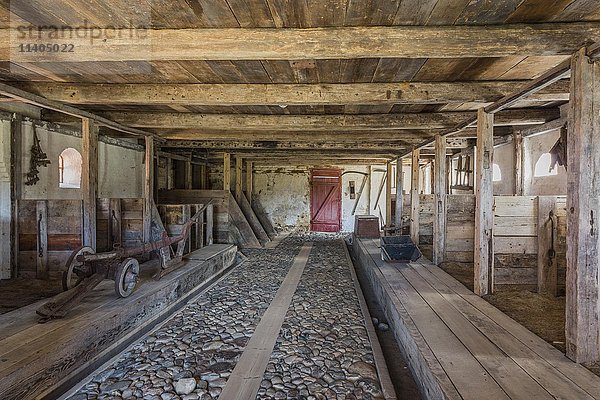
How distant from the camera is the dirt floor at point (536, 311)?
9.02ft

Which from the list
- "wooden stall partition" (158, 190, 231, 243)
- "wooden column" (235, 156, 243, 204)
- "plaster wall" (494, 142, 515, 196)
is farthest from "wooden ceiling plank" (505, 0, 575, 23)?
"wooden column" (235, 156, 243, 204)

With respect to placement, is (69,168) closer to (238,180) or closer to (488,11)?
(238,180)

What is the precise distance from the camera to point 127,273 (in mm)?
3721

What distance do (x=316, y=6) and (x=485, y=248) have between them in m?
2.95

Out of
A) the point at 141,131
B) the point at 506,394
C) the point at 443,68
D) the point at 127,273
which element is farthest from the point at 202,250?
the point at 506,394

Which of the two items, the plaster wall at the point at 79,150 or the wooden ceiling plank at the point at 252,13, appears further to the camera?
the plaster wall at the point at 79,150

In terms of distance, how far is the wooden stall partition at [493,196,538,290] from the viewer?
4.12m

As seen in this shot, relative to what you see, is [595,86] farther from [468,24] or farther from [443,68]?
[443,68]

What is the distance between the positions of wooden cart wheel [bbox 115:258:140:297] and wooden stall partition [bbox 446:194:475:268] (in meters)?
4.26

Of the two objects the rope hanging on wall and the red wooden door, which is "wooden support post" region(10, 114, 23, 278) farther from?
the red wooden door

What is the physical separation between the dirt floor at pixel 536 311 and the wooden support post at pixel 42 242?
17.6 ft

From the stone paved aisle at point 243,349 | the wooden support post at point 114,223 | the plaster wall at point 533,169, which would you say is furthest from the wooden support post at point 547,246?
the wooden support post at point 114,223

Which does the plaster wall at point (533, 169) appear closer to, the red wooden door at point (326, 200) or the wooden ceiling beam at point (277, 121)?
the wooden ceiling beam at point (277, 121)

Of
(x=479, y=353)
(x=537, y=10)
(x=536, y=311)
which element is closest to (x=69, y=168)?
(x=479, y=353)
